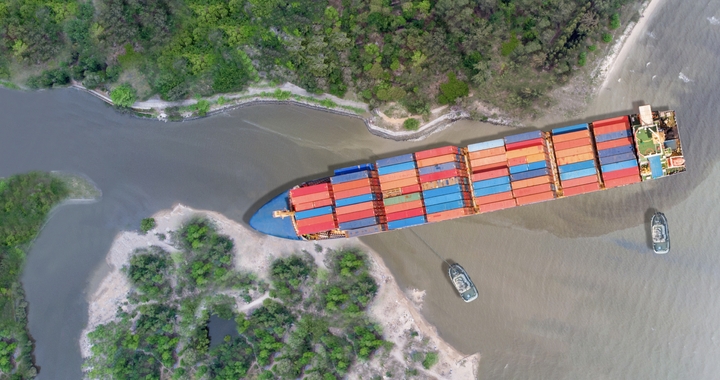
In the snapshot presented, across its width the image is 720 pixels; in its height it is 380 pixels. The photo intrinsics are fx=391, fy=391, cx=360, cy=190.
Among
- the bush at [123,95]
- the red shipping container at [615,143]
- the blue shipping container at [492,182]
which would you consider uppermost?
the bush at [123,95]

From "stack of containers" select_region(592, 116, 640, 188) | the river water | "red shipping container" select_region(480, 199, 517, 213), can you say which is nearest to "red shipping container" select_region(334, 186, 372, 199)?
the river water

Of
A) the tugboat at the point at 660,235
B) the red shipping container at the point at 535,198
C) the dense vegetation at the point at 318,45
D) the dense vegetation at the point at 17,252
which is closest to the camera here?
the red shipping container at the point at 535,198

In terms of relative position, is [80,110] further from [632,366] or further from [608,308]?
[632,366]

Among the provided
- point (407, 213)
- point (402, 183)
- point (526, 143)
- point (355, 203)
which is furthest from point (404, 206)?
Result: point (526, 143)

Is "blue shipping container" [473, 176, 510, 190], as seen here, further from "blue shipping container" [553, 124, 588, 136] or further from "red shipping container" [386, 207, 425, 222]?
"blue shipping container" [553, 124, 588, 136]

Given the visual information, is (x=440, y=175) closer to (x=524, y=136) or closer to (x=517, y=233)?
(x=524, y=136)

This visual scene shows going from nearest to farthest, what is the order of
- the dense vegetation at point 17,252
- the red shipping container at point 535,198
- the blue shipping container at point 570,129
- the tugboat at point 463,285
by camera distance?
1. the red shipping container at point 535,198
2. the blue shipping container at point 570,129
3. the tugboat at point 463,285
4. the dense vegetation at point 17,252

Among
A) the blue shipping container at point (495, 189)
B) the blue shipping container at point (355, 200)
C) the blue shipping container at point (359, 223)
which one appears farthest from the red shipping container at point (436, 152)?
the blue shipping container at point (359, 223)

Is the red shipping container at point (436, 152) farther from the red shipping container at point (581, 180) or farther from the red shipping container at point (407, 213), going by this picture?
the red shipping container at point (581, 180)
